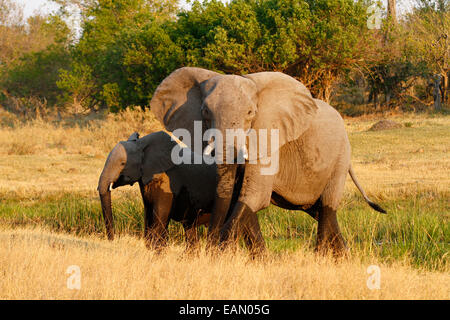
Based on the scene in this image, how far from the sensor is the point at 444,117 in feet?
81.1

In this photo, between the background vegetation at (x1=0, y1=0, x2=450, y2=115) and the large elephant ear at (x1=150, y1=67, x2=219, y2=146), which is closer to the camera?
the large elephant ear at (x1=150, y1=67, x2=219, y2=146)

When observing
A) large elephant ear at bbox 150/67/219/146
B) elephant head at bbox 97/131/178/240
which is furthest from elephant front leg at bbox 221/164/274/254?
elephant head at bbox 97/131/178/240

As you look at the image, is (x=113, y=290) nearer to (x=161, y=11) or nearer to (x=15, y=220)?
(x=15, y=220)

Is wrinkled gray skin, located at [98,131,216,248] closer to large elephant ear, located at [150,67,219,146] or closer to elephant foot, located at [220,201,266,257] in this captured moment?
large elephant ear, located at [150,67,219,146]

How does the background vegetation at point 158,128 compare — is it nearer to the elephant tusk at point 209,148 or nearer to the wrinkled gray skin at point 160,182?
the wrinkled gray skin at point 160,182

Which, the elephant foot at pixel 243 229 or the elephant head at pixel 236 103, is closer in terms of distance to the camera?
the elephant head at pixel 236 103

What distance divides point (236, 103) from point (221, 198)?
3.17ft

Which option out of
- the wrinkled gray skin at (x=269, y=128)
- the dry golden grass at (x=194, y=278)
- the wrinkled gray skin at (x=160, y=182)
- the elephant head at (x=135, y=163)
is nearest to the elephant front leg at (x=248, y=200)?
the wrinkled gray skin at (x=269, y=128)

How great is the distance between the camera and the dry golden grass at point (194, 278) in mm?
Answer: 4473

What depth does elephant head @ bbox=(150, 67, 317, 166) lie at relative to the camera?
5617mm

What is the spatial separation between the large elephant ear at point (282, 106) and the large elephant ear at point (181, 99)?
21.8 inches

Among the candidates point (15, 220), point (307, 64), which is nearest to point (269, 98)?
point (15, 220)

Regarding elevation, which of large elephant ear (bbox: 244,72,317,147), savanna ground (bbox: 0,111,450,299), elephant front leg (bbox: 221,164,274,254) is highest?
large elephant ear (bbox: 244,72,317,147)

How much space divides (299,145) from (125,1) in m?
28.8
